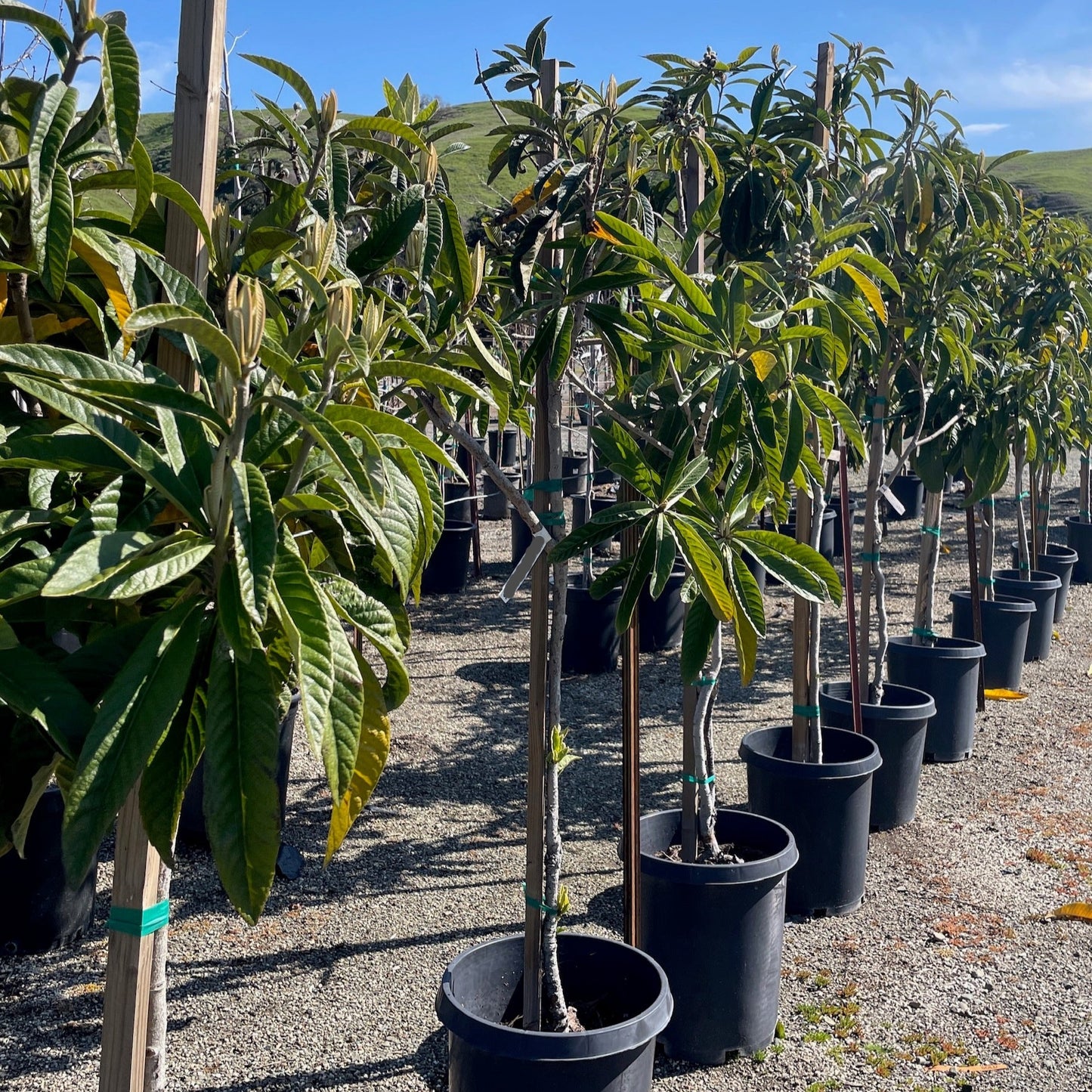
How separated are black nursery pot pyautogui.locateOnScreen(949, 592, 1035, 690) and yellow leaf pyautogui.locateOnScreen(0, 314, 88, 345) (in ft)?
16.6

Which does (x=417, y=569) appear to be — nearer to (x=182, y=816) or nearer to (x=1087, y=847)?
(x=182, y=816)

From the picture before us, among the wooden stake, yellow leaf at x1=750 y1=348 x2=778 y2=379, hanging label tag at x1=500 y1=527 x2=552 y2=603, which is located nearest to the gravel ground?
the wooden stake

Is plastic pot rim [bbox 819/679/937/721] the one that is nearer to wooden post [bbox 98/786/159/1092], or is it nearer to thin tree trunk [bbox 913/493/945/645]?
thin tree trunk [bbox 913/493/945/645]

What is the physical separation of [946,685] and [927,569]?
1.74ft

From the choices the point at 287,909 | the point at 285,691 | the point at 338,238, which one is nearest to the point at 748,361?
the point at 338,238

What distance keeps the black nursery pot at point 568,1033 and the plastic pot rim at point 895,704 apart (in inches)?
75.6

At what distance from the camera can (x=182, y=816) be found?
3447mm

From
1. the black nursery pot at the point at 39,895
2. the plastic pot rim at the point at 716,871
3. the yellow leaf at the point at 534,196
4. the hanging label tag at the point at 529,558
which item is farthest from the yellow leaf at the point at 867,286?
the black nursery pot at the point at 39,895

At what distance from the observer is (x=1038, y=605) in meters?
6.11

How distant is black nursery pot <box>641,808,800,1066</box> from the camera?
253 centimetres

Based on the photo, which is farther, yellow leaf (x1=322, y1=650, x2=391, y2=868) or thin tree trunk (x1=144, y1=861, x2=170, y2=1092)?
thin tree trunk (x1=144, y1=861, x2=170, y2=1092)

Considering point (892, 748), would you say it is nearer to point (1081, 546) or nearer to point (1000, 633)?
point (1000, 633)

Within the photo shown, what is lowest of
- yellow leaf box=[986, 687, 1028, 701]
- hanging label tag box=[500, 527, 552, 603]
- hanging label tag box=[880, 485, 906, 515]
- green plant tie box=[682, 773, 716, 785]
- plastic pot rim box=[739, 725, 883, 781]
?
yellow leaf box=[986, 687, 1028, 701]

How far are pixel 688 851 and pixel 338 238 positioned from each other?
1.79 metres
